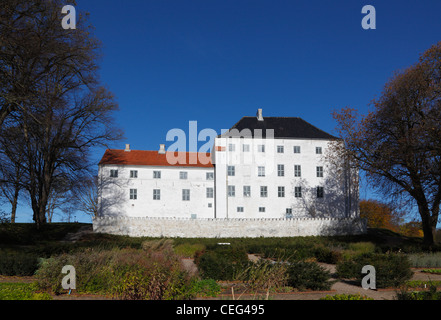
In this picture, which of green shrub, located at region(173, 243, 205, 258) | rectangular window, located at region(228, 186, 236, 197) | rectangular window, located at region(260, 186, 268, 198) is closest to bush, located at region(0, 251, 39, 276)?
green shrub, located at region(173, 243, 205, 258)

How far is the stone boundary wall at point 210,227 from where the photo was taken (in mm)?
34500

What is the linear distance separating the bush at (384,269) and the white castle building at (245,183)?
22.6 m

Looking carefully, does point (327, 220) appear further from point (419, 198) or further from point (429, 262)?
point (429, 262)

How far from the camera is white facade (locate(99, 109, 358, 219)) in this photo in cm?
3834

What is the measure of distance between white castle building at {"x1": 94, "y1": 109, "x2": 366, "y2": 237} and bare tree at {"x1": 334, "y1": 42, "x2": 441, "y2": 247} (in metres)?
10.0

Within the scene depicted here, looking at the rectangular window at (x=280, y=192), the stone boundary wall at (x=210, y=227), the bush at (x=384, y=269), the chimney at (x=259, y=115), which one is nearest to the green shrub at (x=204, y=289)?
the bush at (x=384, y=269)

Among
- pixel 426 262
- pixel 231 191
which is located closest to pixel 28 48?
pixel 426 262

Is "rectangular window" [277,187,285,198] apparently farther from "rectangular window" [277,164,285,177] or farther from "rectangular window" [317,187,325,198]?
"rectangular window" [317,187,325,198]

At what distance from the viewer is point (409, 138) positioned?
22.6 metres

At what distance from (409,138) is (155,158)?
26192 millimetres

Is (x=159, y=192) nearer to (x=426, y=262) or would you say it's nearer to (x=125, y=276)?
(x=426, y=262)
